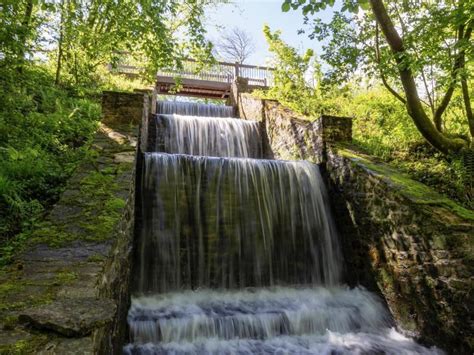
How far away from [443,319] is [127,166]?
14.5 feet

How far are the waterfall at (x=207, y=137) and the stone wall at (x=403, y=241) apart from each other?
291 cm

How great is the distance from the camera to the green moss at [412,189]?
15.0ft

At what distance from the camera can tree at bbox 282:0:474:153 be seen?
16.4 feet

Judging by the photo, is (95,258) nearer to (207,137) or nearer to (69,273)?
(69,273)

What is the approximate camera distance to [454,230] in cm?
415

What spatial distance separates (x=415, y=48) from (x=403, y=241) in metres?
3.42

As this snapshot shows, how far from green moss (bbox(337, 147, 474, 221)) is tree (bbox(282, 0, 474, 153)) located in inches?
59.7

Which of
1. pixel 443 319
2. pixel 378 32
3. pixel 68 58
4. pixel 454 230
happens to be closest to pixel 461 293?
pixel 443 319

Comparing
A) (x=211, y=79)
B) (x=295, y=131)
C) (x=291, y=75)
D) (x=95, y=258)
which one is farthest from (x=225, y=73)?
(x=95, y=258)

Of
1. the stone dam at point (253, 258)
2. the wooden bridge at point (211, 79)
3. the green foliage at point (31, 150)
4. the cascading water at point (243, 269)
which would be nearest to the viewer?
the stone dam at point (253, 258)

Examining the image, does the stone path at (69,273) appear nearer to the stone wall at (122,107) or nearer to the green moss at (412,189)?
the stone wall at (122,107)

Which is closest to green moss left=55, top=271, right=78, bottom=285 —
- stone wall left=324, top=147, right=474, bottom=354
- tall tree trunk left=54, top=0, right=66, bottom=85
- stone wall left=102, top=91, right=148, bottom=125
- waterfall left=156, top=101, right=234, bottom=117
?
stone wall left=324, top=147, right=474, bottom=354

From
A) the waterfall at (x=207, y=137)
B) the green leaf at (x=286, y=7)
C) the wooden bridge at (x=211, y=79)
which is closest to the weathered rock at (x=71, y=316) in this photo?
the green leaf at (x=286, y=7)

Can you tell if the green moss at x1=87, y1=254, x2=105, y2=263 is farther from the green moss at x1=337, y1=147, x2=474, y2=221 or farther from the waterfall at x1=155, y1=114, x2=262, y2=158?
the waterfall at x1=155, y1=114, x2=262, y2=158
